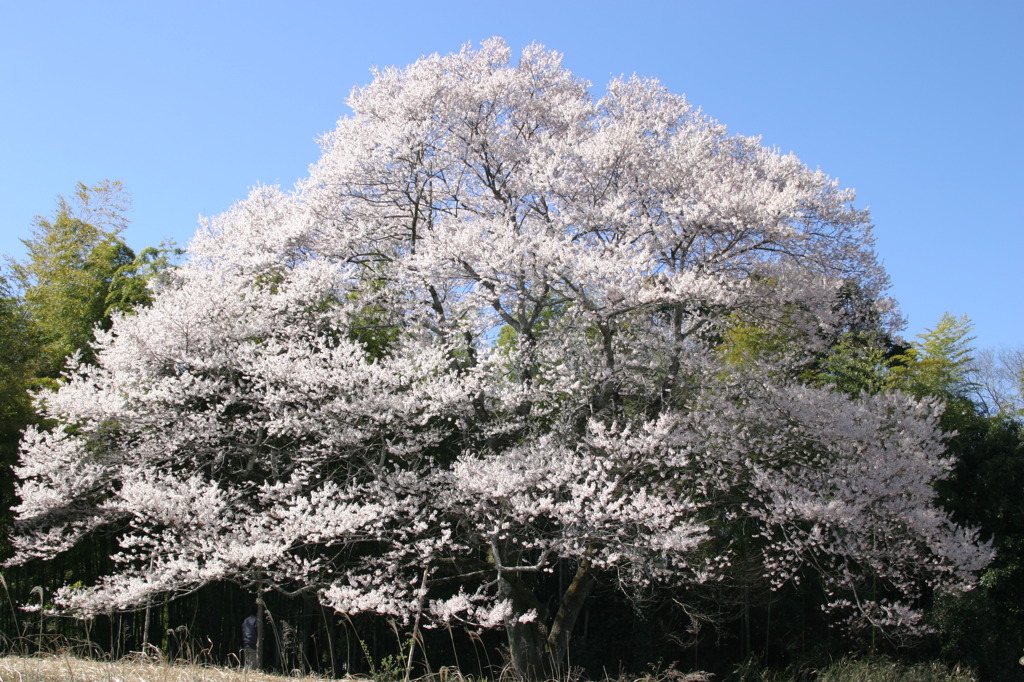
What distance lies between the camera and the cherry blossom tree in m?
9.59

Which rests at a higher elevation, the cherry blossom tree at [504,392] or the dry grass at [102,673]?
the cherry blossom tree at [504,392]

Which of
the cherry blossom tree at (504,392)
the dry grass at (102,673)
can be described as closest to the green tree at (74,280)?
the cherry blossom tree at (504,392)

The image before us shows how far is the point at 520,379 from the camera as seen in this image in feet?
34.8

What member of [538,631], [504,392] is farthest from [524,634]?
[504,392]

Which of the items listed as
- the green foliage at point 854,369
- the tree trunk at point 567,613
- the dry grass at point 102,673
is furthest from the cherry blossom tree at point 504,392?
the dry grass at point 102,673

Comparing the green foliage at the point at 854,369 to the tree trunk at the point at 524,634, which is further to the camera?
the green foliage at the point at 854,369

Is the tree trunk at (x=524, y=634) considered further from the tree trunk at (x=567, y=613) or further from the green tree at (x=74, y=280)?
the green tree at (x=74, y=280)

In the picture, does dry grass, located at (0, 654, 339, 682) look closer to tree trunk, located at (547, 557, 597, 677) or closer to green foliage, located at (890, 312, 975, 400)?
tree trunk, located at (547, 557, 597, 677)

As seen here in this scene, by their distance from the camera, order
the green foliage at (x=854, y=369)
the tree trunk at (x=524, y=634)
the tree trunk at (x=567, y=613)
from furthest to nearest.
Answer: the green foliage at (x=854, y=369)
the tree trunk at (x=567, y=613)
the tree trunk at (x=524, y=634)

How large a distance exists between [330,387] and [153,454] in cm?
256

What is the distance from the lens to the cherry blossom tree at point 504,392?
9.59 m

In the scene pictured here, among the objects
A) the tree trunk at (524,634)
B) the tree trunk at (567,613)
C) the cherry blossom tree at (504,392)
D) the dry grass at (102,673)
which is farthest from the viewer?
the tree trunk at (567,613)

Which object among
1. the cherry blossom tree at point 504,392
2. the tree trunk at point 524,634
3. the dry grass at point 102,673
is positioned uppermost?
the cherry blossom tree at point 504,392

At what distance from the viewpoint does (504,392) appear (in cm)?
1030
